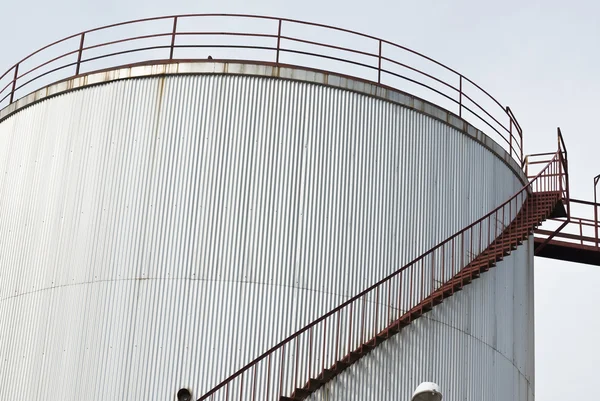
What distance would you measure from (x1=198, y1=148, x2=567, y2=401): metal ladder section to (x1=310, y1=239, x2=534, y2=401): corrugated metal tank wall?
0.31 m

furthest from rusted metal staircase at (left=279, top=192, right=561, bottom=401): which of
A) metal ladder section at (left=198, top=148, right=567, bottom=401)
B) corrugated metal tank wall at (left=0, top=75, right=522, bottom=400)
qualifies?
corrugated metal tank wall at (left=0, top=75, right=522, bottom=400)

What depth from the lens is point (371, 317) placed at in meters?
21.3

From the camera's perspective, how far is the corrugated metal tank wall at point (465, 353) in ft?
68.7

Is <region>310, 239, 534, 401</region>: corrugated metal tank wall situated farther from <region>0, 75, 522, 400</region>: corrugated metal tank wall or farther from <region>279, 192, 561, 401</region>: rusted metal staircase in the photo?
<region>0, 75, 522, 400</region>: corrugated metal tank wall

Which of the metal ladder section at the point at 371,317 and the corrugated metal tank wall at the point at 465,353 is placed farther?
the corrugated metal tank wall at the point at 465,353

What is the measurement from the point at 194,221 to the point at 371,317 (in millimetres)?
3873

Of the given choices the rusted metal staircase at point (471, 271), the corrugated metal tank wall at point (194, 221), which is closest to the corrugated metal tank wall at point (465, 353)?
the rusted metal staircase at point (471, 271)

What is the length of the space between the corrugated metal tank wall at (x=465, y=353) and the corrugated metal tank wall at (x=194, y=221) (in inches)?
53.0

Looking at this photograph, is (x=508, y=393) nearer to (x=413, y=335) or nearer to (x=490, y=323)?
(x=490, y=323)

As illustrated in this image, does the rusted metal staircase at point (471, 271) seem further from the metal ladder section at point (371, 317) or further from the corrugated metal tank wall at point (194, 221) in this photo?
the corrugated metal tank wall at point (194, 221)

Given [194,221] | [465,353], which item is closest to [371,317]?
[465,353]

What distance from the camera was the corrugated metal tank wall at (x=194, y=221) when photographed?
20453mm

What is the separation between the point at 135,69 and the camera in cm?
2278

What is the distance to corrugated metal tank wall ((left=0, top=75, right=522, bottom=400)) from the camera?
20453 mm
